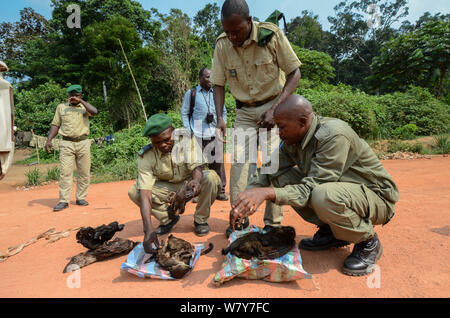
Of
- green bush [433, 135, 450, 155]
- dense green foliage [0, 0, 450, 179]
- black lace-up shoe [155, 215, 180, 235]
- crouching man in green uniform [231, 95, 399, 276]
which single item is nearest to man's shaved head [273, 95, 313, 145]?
crouching man in green uniform [231, 95, 399, 276]

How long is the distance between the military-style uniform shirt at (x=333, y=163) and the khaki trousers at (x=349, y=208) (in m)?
0.06

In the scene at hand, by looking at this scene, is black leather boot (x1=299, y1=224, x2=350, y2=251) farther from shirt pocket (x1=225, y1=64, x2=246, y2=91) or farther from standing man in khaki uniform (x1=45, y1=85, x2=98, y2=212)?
standing man in khaki uniform (x1=45, y1=85, x2=98, y2=212)

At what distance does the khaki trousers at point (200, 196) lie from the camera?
10.1 feet

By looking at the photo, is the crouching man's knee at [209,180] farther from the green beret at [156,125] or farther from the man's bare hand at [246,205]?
the man's bare hand at [246,205]

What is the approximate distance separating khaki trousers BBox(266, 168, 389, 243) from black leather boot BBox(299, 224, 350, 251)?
0.39 metres

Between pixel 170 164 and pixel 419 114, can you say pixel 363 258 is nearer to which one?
pixel 170 164

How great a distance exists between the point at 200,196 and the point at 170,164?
0.47 meters

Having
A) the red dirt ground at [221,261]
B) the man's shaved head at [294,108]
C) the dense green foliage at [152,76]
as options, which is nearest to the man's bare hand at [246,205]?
the red dirt ground at [221,261]

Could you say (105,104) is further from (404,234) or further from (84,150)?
(404,234)

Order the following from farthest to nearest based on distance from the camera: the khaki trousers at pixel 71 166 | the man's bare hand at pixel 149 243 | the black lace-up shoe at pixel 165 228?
the khaki trousers at pixel 71 166 < the black lace-up shoe at pixel 165 228 < the man's bare hand at pixel 149 243

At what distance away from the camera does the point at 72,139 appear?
4.90 m

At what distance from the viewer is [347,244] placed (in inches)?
102
